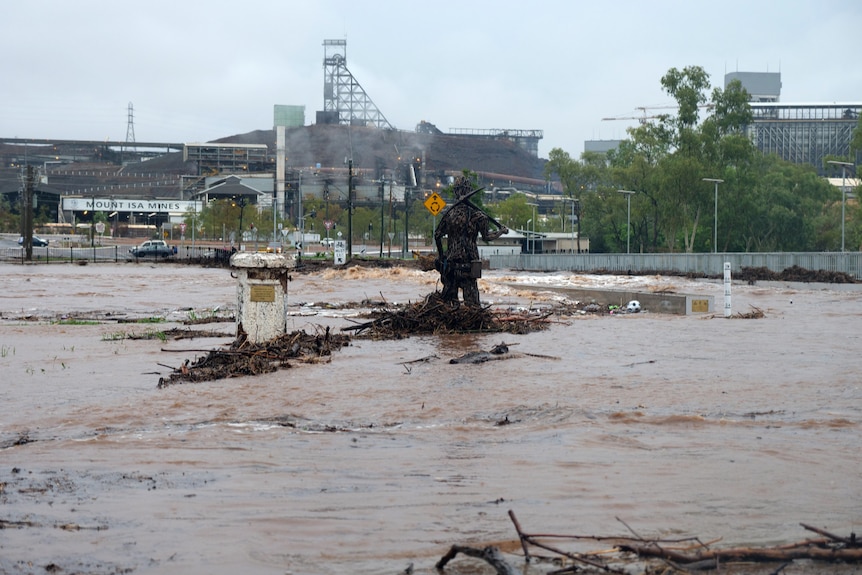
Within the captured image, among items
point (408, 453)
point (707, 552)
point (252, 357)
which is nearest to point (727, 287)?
point (252, 357)

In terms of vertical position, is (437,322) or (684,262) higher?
(684,262)

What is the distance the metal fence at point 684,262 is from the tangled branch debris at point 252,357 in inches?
1132

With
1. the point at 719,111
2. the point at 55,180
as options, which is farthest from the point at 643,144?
the point at 55,180

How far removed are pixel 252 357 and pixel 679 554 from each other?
863 cm

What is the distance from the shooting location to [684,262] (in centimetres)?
5728

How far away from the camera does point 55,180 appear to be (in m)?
176

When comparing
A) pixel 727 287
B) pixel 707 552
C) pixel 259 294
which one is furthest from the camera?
pixel 727 287

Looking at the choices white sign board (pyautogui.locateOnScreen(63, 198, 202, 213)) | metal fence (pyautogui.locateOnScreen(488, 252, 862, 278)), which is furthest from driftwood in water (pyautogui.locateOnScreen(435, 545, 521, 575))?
white sign board (pyautogui.locateOnScreen(63, 198, 202, 213))

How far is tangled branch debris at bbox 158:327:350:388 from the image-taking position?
39.1ft

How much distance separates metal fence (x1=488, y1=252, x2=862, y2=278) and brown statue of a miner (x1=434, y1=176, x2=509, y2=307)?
24.1 meters

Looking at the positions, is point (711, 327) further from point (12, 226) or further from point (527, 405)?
point (12, 226)

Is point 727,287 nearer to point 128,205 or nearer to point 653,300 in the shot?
point 653,300

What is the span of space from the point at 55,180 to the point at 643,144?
4569 inches

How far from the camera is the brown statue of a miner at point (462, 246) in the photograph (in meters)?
17.8
